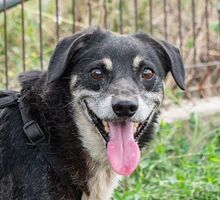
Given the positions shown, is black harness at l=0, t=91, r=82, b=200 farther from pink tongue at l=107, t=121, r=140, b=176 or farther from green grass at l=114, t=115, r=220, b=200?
green grass at l=114, t=115, r=220, b=200

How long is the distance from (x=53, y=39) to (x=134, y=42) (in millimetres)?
4525

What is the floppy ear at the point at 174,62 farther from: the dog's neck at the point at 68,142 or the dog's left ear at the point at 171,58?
the dog's neck at the point at 68,142

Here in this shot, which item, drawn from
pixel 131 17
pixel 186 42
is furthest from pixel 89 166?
pixel 131 17

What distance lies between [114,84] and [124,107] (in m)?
0.23

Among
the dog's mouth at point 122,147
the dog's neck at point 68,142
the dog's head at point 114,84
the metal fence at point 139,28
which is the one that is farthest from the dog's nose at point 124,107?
the metal fence at point 139,28

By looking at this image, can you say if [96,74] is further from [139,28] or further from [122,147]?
[139,28]

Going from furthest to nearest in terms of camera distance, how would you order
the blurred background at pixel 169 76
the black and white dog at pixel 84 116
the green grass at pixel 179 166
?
the blurred background at pixel 169 76, the green grass at pixel 179 166, the black and white dog at pixel 84 116

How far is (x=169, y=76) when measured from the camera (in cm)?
788

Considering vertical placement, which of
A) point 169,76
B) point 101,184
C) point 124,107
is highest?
point 124,107

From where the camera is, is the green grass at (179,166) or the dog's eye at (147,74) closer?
the dog's eye at (147,74)

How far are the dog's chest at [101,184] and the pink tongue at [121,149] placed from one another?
298mm

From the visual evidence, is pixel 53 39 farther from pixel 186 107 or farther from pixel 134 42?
pixel 134 42

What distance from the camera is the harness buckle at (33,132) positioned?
450 centimetres

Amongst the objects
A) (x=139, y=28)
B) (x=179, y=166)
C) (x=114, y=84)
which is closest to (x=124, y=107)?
(x=114, y=84)
